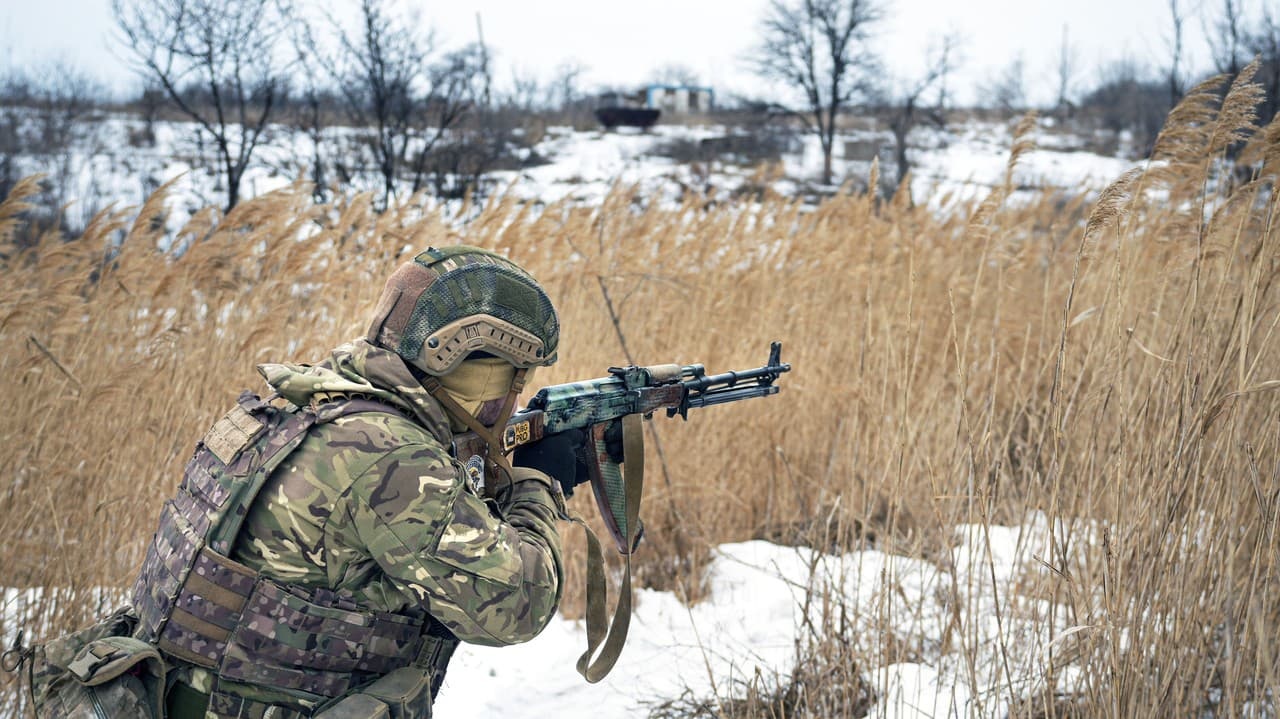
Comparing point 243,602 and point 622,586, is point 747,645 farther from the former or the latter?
point 243,602

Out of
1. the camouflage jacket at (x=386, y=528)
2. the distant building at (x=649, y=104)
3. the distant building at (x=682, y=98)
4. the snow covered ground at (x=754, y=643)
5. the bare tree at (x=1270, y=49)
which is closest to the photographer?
the camouflage jacket at (x=386, y=528)

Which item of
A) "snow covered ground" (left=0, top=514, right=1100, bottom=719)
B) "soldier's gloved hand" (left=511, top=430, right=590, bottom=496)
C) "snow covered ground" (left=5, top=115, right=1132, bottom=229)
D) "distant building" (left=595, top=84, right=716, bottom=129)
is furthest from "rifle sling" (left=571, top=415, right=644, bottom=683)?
"distant building" (left=595, top=84, right=716, bottom=129)

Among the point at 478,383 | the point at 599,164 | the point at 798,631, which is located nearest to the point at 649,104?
the point at 599,164

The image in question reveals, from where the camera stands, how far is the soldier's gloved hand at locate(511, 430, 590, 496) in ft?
6.57

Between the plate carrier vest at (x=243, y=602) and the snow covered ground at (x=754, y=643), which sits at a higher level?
the plate carrier vest at (x=243, y=602)

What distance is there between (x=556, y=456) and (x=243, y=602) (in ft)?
2.48

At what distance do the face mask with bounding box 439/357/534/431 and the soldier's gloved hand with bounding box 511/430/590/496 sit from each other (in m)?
0.22

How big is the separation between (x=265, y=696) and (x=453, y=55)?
1334 centimetres

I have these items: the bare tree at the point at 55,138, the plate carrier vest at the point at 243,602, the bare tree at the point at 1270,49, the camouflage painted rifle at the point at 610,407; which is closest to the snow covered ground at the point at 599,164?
the bare tree at the point at 55,138

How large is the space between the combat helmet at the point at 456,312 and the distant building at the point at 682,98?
34.5 metres

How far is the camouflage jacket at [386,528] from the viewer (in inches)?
58.4

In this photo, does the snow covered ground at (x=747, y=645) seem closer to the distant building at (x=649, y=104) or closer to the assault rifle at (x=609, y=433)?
the assault rifle at (x=609, y=433)

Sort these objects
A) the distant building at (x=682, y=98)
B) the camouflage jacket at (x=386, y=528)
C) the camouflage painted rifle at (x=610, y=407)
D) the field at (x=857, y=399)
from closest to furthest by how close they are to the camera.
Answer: the camouflage jacket at (x=386, y=528), the field at (x=857, y=399), the camouflage painted rifle at (x=610, y=407), the distant building at (x=682, y=98)

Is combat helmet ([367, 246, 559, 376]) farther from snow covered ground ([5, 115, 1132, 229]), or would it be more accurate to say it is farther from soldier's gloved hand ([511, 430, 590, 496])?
snow covered ground ([5, 115, 1132, 229])
